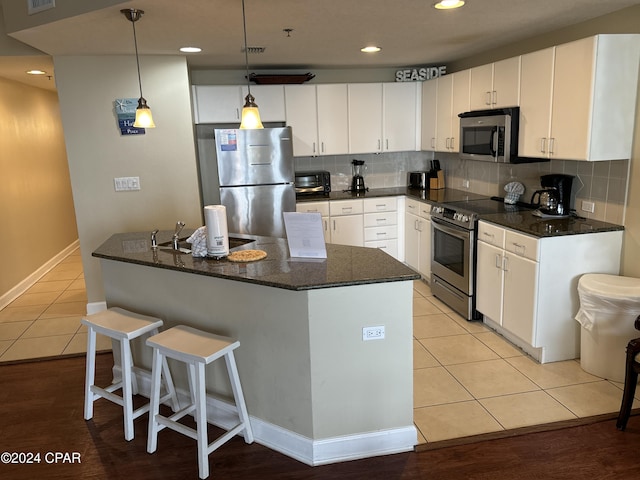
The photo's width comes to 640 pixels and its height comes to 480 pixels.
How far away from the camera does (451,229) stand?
426 centimetres

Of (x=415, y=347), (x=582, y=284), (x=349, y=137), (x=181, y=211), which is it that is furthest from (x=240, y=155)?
(x=582, y=284)

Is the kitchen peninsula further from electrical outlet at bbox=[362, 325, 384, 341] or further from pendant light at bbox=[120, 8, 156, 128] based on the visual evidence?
pendant light at bbox=[120, 8, 156, 128]

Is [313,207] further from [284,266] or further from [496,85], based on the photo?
[284,266]

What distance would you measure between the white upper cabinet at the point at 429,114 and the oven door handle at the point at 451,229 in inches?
45.6

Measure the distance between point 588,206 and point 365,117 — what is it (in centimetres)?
264

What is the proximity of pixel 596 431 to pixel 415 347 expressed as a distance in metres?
1.35

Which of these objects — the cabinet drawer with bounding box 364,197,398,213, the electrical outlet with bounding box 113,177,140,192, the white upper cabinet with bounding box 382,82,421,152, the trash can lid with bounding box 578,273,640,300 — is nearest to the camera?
the trash can lid with bounding box 578,273,640,300

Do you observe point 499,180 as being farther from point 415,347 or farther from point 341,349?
point 341,349

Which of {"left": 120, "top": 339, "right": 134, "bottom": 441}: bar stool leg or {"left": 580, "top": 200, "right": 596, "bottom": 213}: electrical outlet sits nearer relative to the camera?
{"left": 120, "top": 339, "right": 134, "bottom": 441}: bar stool leg

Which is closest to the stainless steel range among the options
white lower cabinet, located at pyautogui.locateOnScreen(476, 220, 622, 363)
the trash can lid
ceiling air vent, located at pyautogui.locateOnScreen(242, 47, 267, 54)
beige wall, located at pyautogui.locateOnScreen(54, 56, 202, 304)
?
white lower cabinet, located at pyautogui.locateOnScreen(476, 220, 622, 363)

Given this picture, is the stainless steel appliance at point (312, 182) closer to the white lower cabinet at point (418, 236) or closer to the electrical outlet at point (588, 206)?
the white lower cabinet at point (418, 236)

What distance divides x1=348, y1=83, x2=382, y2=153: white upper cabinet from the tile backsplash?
1.14 feet

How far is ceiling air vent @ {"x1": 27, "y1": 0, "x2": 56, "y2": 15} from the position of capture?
2833 millimetres

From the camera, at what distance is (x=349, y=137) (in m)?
5.48
